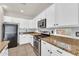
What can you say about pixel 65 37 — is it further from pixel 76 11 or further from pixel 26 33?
pixel 26 33

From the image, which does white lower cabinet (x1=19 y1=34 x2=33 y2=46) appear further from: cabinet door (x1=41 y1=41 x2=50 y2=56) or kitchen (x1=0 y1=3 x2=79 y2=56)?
cabinet door (x1=41 y1=41 x2=50 y2=56)

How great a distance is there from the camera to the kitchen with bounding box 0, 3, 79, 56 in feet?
5.15

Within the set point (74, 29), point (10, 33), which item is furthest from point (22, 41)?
point (74, 29)

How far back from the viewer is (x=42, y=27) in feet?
10.5

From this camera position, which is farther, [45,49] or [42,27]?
[42,27]

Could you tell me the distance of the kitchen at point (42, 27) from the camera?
157 cm

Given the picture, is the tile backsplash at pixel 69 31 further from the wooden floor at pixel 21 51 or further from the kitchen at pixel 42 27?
the wooden floor at pixel 21 51

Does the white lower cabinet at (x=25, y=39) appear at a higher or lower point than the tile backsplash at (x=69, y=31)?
lower

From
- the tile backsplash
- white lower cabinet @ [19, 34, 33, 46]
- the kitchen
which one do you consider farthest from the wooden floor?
the tile backsplash

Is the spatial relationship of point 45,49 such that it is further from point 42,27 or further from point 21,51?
point 21,51

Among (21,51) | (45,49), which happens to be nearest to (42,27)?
(21,51)

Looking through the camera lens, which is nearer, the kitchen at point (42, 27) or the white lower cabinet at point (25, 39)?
the kitchen at point (42, 27)

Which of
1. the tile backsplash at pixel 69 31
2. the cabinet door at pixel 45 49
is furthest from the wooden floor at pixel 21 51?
the tile backsplash at pixel 69 31

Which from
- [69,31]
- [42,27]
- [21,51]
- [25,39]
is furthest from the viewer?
[25,39]
